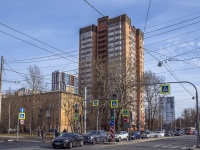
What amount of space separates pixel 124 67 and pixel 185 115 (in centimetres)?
9659

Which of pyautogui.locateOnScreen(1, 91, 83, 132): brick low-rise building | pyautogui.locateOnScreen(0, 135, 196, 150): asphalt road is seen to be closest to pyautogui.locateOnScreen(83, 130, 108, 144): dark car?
pyautogui.locateOnScreen(0, 135, 196, 150): asphalt road

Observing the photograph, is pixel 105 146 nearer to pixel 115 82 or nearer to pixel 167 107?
pixel 115 82

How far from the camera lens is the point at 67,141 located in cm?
2662

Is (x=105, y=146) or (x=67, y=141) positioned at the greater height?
(x=67, y=141)

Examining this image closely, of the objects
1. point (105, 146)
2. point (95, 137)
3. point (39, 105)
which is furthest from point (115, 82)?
point (39, 105)

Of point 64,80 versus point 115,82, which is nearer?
point 64,80

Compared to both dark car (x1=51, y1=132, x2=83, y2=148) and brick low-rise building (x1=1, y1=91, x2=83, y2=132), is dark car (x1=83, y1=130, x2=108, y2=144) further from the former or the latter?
brick low-rise building (x1=1, y1=91, x2=83, y2=132)

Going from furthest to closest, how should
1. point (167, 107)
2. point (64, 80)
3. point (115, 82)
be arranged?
point (167, 107) < point (115, 82) < point (64, 80)

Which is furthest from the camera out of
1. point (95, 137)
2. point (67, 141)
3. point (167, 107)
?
point (167, 107)

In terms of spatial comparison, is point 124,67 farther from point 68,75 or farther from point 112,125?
point 112,125

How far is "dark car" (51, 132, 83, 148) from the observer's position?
26.2 meters

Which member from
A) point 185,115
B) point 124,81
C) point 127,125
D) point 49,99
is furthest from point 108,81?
point 185,115

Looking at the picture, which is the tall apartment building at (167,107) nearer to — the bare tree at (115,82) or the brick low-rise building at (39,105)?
the bare tree at (115,82)

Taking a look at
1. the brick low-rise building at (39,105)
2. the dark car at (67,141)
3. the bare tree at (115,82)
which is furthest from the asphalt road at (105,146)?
the brick low-rise building at (39,105)
